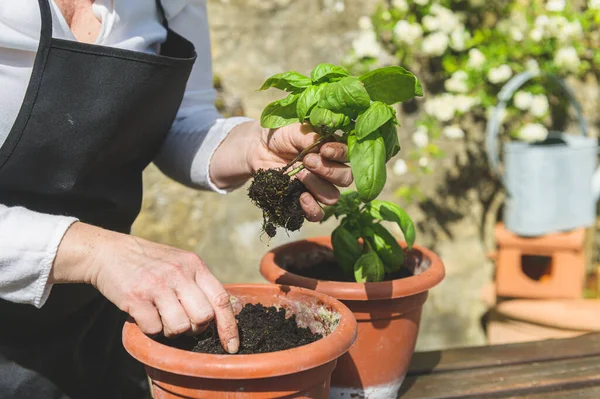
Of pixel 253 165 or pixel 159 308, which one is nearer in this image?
pixel 159 308

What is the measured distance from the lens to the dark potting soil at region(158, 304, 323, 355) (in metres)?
1.08

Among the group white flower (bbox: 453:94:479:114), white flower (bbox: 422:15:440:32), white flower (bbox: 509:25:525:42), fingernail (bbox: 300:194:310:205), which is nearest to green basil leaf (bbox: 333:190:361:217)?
fingernail (bbox: 300:194:310:205)

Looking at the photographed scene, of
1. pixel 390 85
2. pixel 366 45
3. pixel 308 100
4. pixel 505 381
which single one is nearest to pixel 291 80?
pixel 308 100

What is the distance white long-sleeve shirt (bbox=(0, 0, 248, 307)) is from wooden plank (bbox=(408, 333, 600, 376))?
0.60m

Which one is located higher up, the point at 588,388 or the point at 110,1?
the point at 110,1

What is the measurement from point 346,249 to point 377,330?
7.2 inches

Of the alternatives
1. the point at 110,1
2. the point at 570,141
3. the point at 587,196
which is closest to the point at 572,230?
the point at 587,196

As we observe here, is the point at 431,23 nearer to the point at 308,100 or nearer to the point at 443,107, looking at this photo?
the point at 443,107

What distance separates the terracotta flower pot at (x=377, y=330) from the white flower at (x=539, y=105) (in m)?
1.98

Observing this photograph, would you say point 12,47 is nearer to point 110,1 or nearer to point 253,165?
point 110,1

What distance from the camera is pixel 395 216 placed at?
4.53 feet

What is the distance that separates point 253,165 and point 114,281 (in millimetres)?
421

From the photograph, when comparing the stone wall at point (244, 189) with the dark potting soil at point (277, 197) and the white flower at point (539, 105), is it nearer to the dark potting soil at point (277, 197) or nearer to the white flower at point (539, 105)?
the white flower at point (539, 105)

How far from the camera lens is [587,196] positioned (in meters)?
2.99
